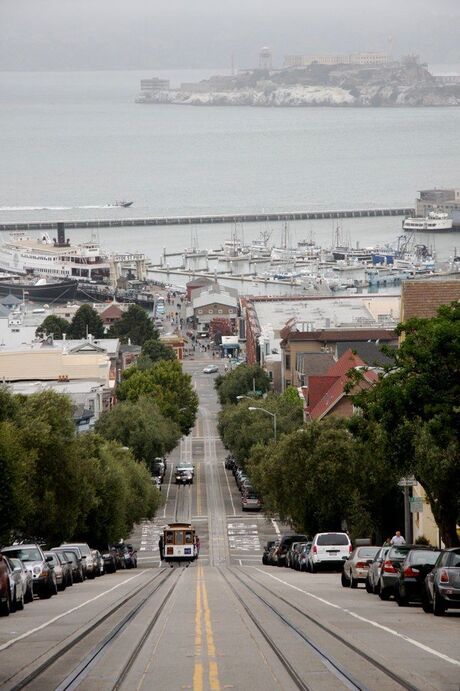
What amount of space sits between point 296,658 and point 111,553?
36.8 meters

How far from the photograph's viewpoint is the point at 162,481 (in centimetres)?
10262

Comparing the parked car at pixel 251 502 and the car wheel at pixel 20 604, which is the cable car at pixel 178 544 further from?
the car wheel at pixel 20 604

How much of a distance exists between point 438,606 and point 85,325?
517 ft

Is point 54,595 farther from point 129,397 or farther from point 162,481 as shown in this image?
point 129,397

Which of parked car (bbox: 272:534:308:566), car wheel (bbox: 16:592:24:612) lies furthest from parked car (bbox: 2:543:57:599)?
parked car (bbox: 272:534:308:566)

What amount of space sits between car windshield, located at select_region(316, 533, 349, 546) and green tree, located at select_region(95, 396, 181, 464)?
51.6 metres

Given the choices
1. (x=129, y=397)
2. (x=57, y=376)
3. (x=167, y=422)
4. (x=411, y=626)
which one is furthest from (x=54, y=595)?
(x=57, y=376)

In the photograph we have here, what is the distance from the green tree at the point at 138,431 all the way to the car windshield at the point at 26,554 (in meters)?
62.0

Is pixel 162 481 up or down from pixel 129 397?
down

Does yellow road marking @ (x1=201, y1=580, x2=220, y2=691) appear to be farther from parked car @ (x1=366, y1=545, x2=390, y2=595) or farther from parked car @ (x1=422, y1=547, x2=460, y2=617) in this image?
parked car @ (x1=366, y1=545, x2=390, y2=595)

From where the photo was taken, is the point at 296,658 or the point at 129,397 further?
the point at 129,397

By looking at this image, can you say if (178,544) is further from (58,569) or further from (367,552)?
(367,552)

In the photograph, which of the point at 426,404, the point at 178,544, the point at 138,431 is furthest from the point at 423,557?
the point at 138,431

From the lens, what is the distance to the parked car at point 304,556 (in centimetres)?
4809
